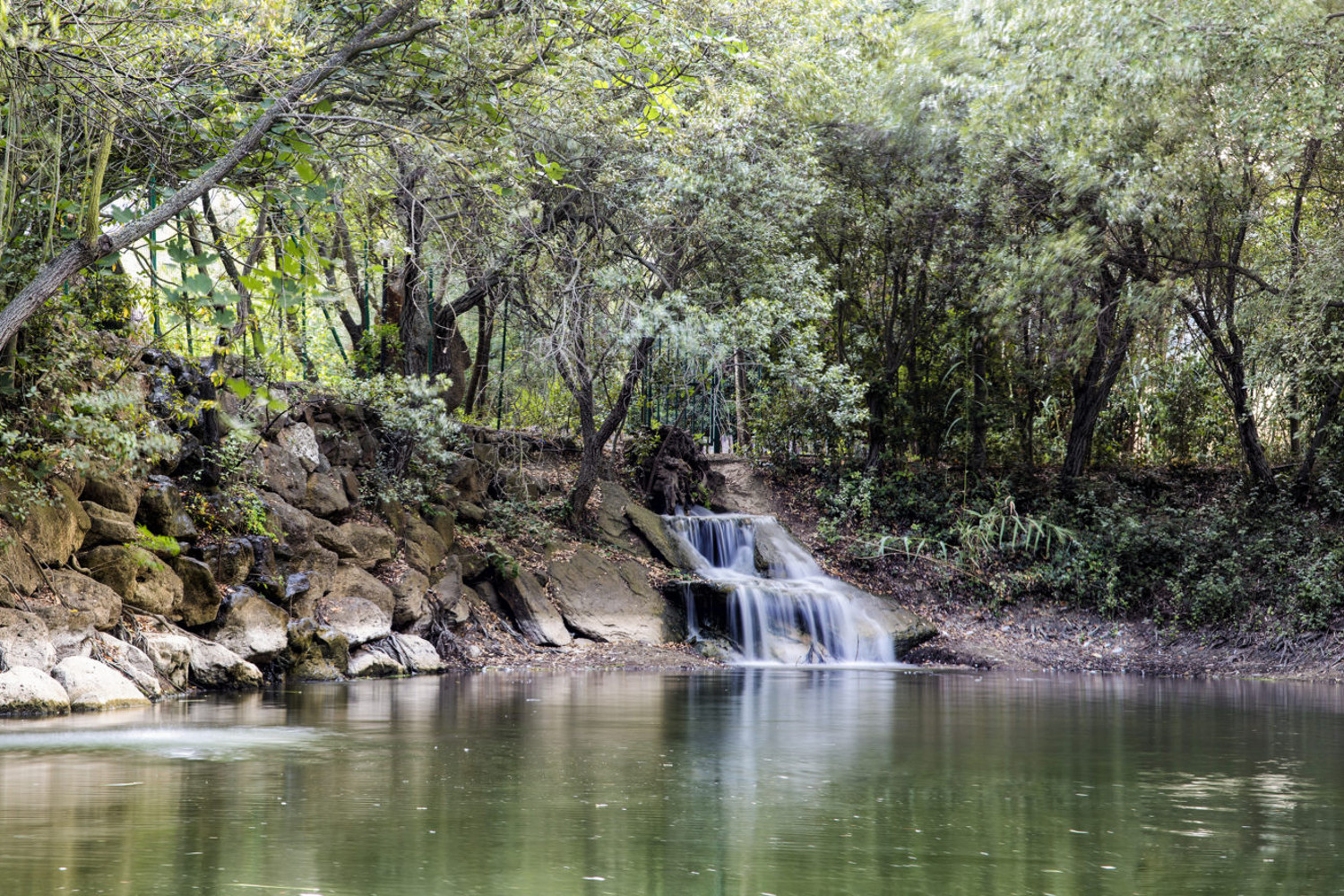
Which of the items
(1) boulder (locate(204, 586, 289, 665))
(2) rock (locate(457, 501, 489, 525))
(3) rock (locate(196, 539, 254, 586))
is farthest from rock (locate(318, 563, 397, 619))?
(2) rock (locate(457, 501, 489, 525))

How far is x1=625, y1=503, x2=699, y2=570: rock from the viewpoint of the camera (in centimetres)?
1894

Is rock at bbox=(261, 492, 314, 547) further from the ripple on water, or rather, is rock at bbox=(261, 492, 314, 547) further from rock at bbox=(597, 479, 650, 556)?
rock at bbox=(597, 479, 650, 556)

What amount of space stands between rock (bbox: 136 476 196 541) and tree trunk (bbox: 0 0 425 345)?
14.3ft

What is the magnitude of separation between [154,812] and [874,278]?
19.0 m

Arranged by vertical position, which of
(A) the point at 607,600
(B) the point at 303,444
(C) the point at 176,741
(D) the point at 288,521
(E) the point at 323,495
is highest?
(B) the point at 303,444

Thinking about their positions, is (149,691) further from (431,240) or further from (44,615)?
(431,240)

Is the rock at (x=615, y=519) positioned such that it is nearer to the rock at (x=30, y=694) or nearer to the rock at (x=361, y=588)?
the rock at (x=361, y=588)

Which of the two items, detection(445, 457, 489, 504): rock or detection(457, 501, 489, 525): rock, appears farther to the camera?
detection(445, 457, 489, 504): rock

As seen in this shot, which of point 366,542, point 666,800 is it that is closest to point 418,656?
point 366,542

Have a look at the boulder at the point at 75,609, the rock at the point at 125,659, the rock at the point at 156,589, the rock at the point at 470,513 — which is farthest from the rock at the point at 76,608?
the rock at the point at 470,513

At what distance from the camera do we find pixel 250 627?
1245 centimetres

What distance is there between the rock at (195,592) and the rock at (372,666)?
1878mm

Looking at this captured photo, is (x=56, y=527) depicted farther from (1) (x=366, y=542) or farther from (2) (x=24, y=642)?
(1) (x=366, y=542)

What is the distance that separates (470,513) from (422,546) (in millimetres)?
1682
